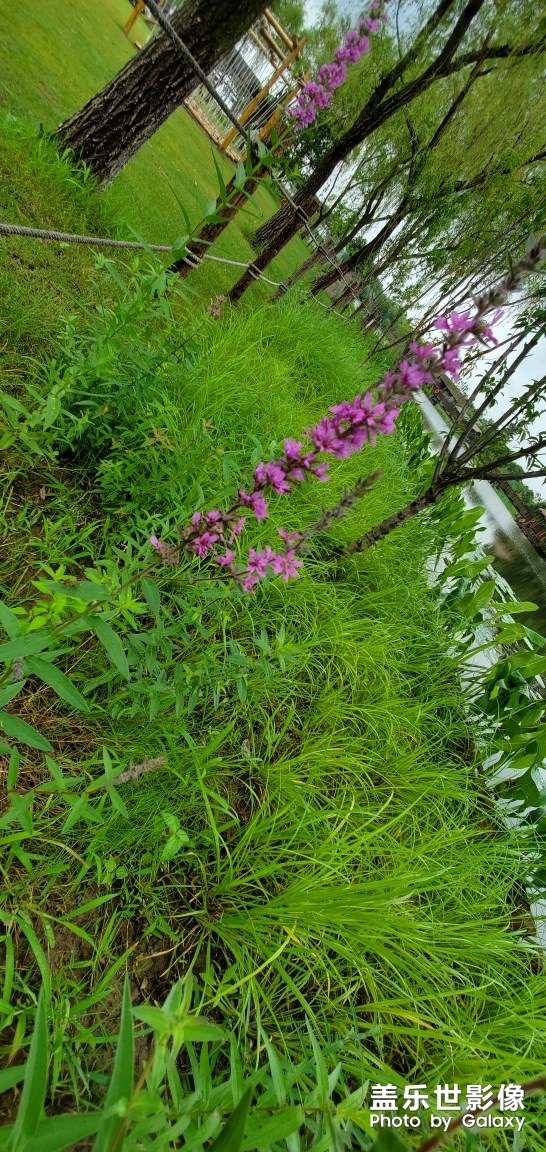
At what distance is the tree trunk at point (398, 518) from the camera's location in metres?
2.31

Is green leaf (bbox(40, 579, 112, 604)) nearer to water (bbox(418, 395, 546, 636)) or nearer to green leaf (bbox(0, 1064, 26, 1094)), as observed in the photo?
green leaf (bbox(0, 1064, 26, 1094))

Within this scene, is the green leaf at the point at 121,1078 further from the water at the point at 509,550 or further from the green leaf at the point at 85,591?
the water at the point at 509,550

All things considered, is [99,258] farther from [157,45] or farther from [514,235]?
[514,235]

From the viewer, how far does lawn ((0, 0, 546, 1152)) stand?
928mm

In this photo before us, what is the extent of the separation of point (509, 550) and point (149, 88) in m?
9.81

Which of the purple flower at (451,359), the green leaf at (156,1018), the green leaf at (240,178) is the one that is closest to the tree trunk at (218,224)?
the green leaf at (240,178)

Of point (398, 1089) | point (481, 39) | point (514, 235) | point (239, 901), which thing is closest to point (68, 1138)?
point (239, 901)

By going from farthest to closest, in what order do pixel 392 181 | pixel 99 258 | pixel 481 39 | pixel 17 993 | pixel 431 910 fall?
pixel 392 181 < pixel 481 39 < pixel 99 258 < pixel 431 910 < pixel 17 993

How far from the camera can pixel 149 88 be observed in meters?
Result: 2.63

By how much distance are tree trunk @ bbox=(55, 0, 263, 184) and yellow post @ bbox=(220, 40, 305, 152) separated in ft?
29.5

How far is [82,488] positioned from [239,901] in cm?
140

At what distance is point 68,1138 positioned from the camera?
1.55 feet

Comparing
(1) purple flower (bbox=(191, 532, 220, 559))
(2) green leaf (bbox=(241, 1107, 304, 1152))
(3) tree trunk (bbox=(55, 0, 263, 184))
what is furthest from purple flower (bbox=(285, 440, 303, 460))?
(3) tree trunk (bbox=(55, 0, 263, 184))

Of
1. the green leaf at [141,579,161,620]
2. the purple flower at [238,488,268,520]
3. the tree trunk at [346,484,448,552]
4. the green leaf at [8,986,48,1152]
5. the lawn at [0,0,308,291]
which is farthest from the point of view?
the lawn at [0,0,308,291]
